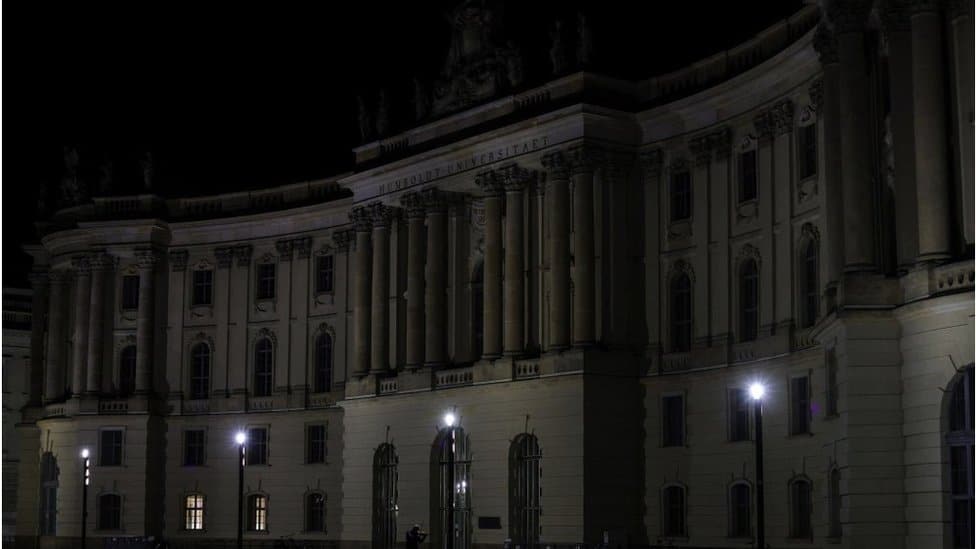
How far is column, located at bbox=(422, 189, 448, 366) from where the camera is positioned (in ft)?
232

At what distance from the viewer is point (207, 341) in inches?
3413

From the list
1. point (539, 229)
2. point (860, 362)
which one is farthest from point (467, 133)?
point (860, 362)

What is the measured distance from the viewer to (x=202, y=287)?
87375mm

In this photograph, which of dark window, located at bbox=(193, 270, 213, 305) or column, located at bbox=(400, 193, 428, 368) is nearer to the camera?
column, located at bbox=(400, 193, 428, 368)

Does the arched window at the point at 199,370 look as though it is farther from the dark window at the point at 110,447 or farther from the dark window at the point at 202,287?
the dark window at the point at 110,447

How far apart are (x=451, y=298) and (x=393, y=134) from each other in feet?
28.5

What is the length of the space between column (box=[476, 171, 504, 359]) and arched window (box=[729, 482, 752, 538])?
41.8ft

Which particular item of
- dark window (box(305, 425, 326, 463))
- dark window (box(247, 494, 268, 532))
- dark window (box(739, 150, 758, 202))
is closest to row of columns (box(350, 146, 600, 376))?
dark window (box(739, 150, 758, 202))

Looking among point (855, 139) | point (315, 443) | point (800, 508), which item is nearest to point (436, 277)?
point (315, 443)

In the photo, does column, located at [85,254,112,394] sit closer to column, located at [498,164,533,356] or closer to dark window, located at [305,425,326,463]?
dark window, located at [305,425,326,463]

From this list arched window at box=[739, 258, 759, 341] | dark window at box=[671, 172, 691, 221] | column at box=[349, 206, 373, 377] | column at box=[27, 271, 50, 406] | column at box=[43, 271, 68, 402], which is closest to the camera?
arched window at box=[739, 258, 759, 341]

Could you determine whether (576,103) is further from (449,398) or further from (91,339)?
(91,339)

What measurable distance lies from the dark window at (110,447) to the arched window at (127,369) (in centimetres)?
242

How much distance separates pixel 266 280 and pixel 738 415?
34.0m
